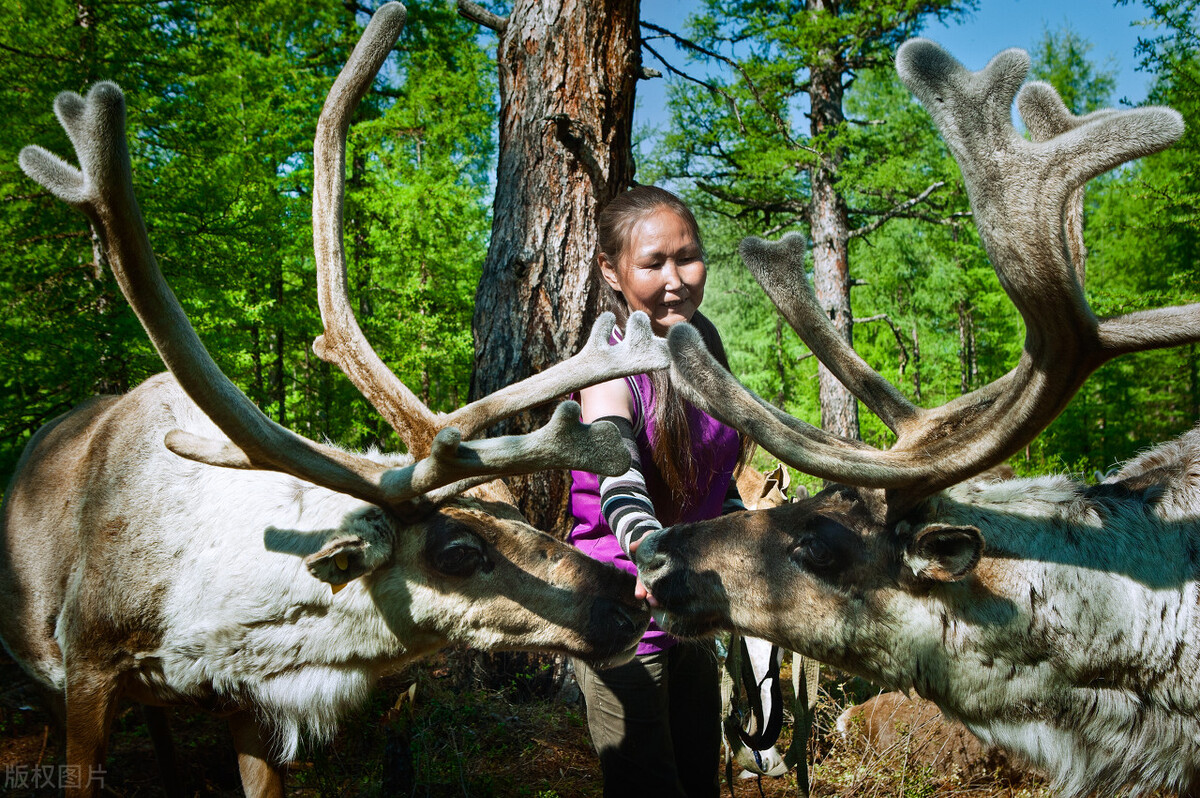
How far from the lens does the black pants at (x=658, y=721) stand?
250 centimetres

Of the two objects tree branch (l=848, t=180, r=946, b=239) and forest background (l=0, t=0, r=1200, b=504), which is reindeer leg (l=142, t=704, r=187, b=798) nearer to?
forest background (l=0, t=0, r=1200, b=504)

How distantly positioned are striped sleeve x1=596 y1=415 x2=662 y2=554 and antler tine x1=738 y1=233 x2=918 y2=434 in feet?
2.38

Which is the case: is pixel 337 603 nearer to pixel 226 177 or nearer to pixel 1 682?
pixel 1 682

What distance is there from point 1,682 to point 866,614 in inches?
253

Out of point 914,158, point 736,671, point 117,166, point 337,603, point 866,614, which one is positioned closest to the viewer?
point 117,166

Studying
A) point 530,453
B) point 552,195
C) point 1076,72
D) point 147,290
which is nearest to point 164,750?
point 147,290

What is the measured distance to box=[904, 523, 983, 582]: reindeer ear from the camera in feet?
7.27

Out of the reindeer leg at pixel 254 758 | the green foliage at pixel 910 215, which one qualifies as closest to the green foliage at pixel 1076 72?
the green foliage at pixel 910 215

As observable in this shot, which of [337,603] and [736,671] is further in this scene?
[736,671]

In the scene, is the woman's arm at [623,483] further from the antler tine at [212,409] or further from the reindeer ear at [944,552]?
the reindeer ear at [944,552]

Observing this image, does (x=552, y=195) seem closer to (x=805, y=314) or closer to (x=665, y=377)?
(x=665, y=377)

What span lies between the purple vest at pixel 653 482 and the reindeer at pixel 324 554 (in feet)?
0.29

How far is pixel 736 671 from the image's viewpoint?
3145 mm

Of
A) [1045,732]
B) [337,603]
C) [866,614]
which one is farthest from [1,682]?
[1045,732]
